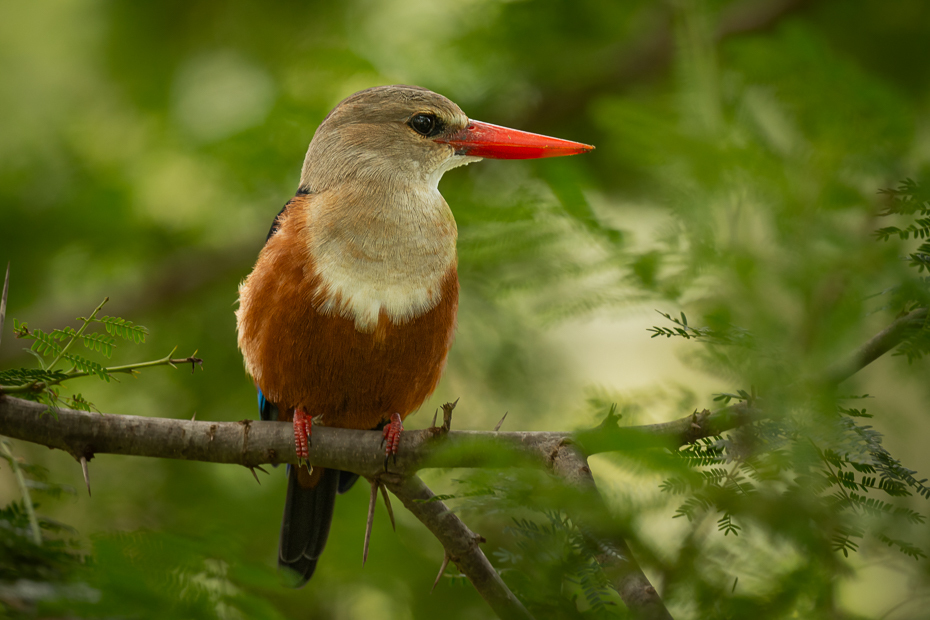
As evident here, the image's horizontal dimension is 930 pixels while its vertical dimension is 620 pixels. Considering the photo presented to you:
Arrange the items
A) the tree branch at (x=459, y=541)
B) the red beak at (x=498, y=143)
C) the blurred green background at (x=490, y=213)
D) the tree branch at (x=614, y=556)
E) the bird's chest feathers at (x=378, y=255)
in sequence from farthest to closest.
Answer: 1. the red beak at (x=498, y=143)
2. the bird's chest feathers at (x=378, y=255)
3. the tree branch at (x=459, y=541)
4. the blurred green background at (x=490, y=213)
5. the tree branch at (x=614, y=556)

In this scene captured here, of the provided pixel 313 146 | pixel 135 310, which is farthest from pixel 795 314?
pixel 135 310

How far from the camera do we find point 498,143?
331 cm

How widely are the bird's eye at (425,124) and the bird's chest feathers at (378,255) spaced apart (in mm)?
385

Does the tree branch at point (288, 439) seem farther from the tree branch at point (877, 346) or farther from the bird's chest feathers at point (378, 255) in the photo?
the bird's chest feathers at point (378, 255)

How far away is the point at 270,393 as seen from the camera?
303cm

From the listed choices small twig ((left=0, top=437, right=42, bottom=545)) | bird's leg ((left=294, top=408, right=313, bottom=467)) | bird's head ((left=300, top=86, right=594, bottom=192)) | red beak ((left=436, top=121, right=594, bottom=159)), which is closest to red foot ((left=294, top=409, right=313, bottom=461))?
bird's leg ((left=294, top=408, right=313, bottom=467))

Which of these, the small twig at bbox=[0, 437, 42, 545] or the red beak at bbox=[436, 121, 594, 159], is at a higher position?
the red beak at bbox=[436, 121, 594, 159]

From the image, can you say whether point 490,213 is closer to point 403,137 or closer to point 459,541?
point 459,541

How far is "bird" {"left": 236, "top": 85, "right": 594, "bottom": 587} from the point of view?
2850 mm

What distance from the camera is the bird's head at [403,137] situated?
3324mm

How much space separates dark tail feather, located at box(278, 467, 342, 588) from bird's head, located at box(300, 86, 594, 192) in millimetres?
1338

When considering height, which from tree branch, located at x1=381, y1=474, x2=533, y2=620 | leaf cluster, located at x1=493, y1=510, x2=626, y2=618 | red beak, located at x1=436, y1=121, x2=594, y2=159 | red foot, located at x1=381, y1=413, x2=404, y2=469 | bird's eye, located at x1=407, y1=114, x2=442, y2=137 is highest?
bird's eye, located at x1=407, y1=114, x2=442, y2=137

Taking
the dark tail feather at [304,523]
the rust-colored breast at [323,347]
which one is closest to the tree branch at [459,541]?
the rust-colored breast at [323,347]

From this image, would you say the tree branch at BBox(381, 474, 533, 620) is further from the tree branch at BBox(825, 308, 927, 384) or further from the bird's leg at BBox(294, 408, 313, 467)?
the tree branch at BBox(825, 308, 927, 384)
